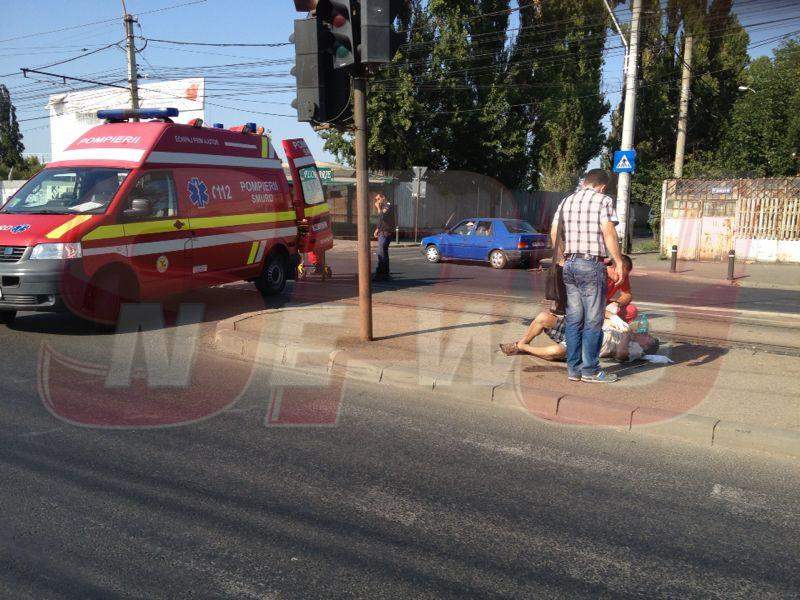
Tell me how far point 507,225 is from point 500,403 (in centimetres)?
1363

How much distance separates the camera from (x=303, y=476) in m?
4.31

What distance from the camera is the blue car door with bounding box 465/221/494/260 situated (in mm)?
19062

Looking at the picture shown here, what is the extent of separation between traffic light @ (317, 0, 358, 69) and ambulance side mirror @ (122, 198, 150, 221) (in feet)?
10.7

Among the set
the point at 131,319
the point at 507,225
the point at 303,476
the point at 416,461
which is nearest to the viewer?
the point at 303,476

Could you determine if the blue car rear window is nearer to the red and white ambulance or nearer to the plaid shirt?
the red and white ambulance

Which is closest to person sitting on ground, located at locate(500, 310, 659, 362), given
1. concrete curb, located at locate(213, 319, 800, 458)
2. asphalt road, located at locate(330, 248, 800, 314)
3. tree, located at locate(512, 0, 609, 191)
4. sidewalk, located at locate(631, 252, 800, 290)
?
concrete curb, located at locate(213, 319, 800, 458)

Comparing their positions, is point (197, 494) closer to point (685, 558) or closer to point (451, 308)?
point (685, 558)

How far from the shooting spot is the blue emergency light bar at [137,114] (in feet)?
32.3

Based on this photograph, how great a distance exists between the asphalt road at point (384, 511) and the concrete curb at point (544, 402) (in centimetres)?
17

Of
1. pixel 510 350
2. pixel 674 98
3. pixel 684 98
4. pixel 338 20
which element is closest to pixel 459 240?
pixel 684 98

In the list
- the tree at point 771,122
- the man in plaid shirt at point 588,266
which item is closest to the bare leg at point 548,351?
the man in plaid shirt at point 588,266

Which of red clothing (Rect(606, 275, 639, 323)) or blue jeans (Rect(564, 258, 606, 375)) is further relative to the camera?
red clothing (Rect(606, 275, 639, 323))

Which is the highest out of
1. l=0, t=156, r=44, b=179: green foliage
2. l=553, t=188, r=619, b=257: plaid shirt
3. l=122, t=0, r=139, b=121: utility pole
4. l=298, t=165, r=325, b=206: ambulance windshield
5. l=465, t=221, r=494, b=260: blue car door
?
l=122, t=0, r=139, b=121: utility pole

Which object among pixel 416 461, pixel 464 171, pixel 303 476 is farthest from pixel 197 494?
pixel 464 171
